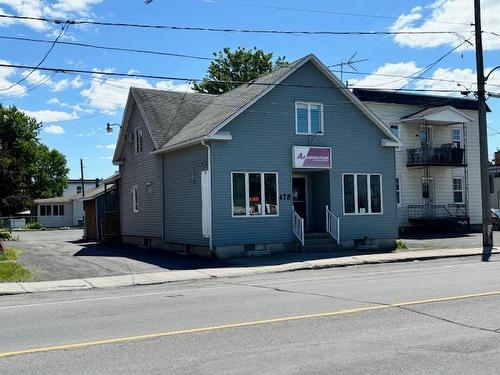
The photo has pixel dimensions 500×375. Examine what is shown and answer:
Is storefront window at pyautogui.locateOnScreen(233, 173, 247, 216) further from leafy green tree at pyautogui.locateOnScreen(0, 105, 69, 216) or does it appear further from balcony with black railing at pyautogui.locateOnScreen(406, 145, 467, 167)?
leafy green tree at pyautogui.locateOnScreen(0, 105, 69, 216)

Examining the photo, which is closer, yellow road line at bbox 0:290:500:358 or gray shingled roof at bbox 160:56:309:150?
yellow road line at bbox 0:290:500:358

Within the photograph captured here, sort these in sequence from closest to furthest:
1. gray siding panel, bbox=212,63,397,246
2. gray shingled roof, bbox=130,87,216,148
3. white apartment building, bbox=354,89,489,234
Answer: gray siding panel, bbox=212,63,397,246, gray shingled roof, bbox=130,87,216,148, white apartment building, bbox=354,89,489,234

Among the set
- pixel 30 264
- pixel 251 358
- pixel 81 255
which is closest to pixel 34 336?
pixel 251 358

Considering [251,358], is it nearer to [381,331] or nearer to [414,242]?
[381,331]

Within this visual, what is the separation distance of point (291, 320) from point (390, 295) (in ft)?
10.3

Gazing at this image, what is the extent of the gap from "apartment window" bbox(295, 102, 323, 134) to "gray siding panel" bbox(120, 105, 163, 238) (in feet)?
22.0

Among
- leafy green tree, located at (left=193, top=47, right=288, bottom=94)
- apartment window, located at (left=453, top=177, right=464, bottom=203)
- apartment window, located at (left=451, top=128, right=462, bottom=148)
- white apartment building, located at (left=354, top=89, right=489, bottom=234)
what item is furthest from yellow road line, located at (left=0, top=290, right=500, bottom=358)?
leafy green tree, located at (left=193, top=47, right=288, bottom=94)

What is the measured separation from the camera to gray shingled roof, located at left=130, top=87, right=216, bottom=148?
26.2 m

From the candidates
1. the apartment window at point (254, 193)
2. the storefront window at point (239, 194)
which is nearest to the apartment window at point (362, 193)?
the apartment window at point (254, 193)

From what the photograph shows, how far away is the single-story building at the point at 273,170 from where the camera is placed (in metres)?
21.7

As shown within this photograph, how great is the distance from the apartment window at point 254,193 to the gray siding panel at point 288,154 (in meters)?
0.23

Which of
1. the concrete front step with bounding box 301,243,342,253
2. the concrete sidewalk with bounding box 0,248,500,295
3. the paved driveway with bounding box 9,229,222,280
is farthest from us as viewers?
the concrete front step with bounding box 301,243,342,253

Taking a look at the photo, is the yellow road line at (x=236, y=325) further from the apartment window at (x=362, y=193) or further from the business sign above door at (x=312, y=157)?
the apartment window at (x=362, y=193)

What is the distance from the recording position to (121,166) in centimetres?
3180
